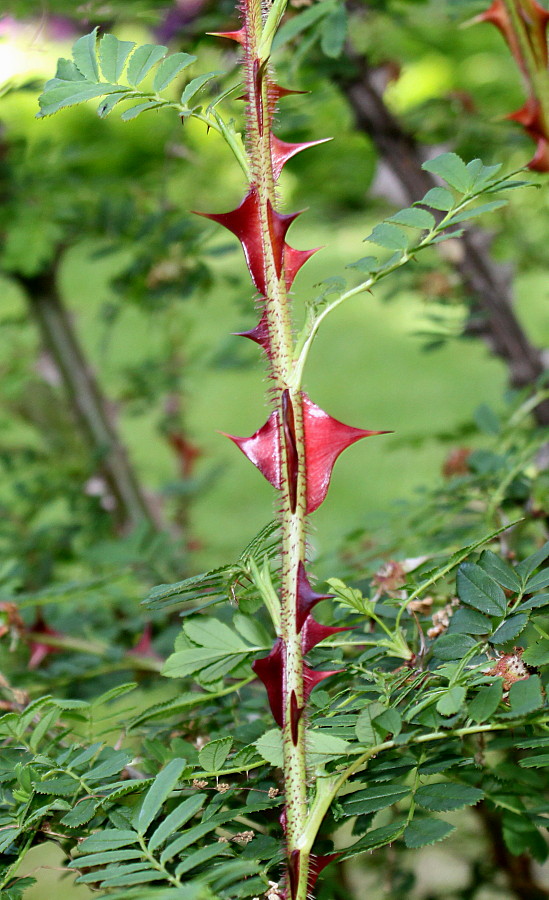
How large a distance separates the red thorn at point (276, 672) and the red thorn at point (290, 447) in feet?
0.13

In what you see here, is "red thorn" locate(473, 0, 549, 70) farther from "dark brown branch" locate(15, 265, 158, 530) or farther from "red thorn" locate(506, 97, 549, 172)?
"dark brown branch" locate(15, 265, 158, 530)

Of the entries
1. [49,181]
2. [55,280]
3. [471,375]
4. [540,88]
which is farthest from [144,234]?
[471,375]

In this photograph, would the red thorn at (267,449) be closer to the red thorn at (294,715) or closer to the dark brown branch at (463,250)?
the red thorn at (294,715)

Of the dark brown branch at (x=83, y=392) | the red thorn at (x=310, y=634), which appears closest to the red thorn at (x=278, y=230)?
the red thorn at (x=310, y=634)

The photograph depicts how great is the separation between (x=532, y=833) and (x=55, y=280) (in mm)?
803

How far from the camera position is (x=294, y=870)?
231 millimetres

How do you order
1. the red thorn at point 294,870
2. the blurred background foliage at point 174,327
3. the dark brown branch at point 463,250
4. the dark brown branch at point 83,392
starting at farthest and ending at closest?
the dark brown branch at point 83,392 → the dark brown branch at point 463,250 → the blurred background foliage at point 174,327 → the red thorn at point 294,870

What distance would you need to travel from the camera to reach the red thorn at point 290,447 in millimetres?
246

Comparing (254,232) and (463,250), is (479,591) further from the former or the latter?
(463,250)

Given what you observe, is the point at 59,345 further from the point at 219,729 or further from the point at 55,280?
the point at 219,729

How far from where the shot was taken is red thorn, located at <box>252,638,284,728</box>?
9.7 inches

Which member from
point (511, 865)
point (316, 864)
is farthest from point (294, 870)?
point (511, 865)

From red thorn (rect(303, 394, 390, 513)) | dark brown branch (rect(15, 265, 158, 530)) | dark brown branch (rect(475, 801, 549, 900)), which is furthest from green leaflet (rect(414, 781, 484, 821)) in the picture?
dark brown branch (rect(15, 265, 158, 530))

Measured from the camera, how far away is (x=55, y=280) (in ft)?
3.19
